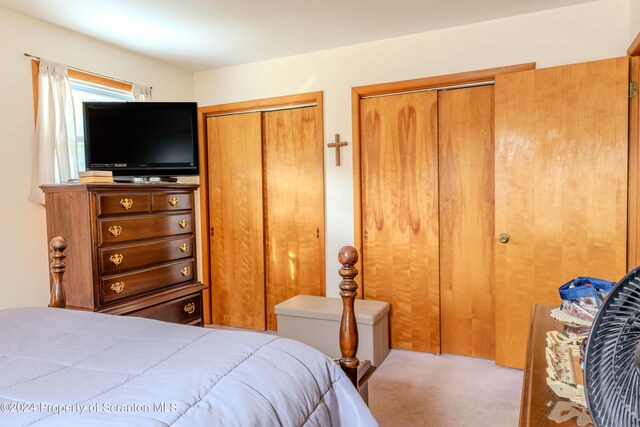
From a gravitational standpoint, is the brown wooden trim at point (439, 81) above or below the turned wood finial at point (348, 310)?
above

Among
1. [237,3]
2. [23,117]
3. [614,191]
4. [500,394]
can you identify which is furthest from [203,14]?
[500,394]

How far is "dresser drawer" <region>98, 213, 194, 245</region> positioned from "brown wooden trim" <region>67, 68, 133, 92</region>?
1278 mm

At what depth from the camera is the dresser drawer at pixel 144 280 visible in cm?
243

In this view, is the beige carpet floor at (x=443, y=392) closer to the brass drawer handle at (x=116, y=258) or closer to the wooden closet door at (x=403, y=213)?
the wooden closet door at (x=403, y=213)

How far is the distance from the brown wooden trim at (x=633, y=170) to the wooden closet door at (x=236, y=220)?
109 inches

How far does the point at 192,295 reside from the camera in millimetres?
2885

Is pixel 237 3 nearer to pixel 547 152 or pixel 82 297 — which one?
pixel 82 297

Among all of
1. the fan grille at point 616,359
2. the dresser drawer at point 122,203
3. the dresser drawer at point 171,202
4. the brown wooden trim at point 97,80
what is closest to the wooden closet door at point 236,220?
the brown wooden trim at point 97,80

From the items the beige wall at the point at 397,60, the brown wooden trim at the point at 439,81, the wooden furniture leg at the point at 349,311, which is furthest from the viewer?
the brown wooden trim at the point at 439,81

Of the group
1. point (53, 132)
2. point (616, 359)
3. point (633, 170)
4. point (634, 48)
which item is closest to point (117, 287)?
point (53, 132)

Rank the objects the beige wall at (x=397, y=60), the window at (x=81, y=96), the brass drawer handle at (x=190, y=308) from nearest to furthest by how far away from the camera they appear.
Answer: the beige wall at (x=397, y=60) → the brass drawer handle at (x=190, y=308) → the window at (x=81, y=96)

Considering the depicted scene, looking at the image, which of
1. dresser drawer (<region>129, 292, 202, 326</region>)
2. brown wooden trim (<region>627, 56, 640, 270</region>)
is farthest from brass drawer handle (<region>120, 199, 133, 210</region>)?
brown wooden trim (<region>627, 56, 640, 270</region>)

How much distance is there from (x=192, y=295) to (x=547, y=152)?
8.32 ft

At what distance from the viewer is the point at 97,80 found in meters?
3.19
